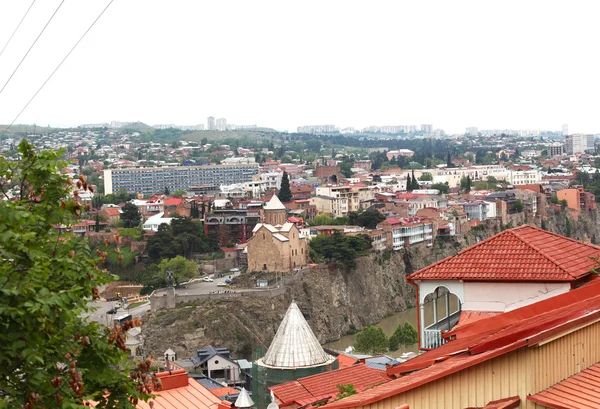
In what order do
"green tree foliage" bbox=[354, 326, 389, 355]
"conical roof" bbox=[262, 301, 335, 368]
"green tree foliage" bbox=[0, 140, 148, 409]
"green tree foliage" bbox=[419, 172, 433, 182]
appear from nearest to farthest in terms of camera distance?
"green tree foliage" bbox=[0, 140, 148, 409], "conical roof" bbox=[262, 301, 335, 368], "green tree foliage" bbox=[354, 326, 389, 355], "green tree foliage" bbox=[419, 172, 433, 182]

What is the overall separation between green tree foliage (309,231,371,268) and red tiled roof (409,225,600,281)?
3325 centimetres

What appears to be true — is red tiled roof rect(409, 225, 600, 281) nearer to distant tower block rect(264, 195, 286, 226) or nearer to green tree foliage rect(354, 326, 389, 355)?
green tree foliage rect(354, 326, 389, 355)

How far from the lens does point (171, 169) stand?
80562 millimetres

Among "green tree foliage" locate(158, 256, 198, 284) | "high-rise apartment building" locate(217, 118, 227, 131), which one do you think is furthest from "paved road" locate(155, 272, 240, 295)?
"high-rise apartment building" locate(217, 118, 227, 131)

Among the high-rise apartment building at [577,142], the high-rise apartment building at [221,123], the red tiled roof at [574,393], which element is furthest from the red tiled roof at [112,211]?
the high-rise apartment building at [221,123]

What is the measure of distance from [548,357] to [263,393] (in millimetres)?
10529

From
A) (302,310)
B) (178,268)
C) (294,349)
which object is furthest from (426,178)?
(294,349)

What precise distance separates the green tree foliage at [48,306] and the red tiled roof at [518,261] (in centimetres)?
305

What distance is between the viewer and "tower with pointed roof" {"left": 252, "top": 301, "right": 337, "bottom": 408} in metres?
15.3

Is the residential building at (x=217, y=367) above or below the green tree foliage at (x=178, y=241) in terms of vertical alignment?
below

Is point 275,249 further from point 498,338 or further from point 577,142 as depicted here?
point 577,142

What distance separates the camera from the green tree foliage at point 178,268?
127ft

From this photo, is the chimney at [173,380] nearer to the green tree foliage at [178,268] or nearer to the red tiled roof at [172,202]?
the green tree foliage at [178,268]

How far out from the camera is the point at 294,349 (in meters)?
15.8
